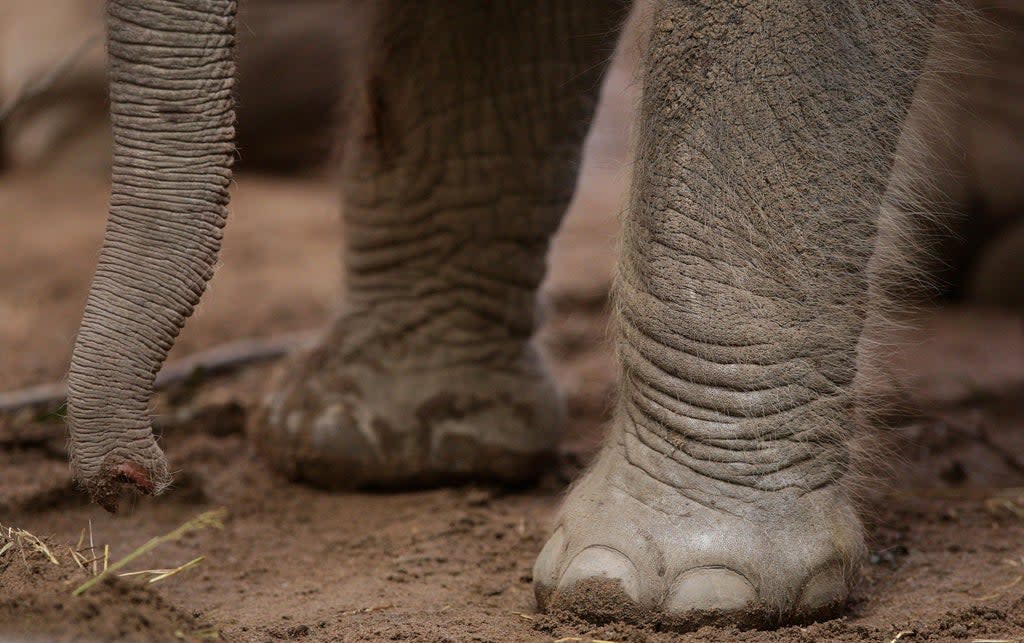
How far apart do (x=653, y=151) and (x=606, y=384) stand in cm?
165

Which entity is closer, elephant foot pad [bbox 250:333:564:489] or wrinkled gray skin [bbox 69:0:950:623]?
wrinkled gray skin [bbox 69:0:950:623]

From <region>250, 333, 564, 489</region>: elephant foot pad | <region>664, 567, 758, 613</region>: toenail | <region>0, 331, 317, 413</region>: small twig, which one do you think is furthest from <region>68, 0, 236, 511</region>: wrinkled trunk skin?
<region>0, 331, 317, 413</region>: small twig

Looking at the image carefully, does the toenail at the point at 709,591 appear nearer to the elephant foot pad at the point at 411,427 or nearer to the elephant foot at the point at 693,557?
the elephant foot at the point at 693,557

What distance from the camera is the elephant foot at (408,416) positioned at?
2.78m

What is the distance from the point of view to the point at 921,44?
2.07m

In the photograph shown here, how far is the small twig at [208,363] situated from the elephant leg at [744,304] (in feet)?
3.82

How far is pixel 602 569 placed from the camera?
6.54 ft

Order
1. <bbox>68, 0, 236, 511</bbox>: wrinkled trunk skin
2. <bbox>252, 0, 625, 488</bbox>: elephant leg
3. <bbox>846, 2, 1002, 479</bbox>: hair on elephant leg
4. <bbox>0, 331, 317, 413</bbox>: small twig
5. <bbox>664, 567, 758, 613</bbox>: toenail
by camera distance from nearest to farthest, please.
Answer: <bbox>68, 0, 236, 511</bbox>: wrinkled trunk skin < <bbox>664, 567, 758, 613</bbox>: toenail < <bbox>846, 2, 1002, 479</bbox>: hair on elephant leg < <bbox>252, 0, 625, 488</bbox>: elephant leg < <bbox>0, 331, 317, 413</bbox>: small twig

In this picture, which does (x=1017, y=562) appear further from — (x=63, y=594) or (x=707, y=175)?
(x=63, y=594)

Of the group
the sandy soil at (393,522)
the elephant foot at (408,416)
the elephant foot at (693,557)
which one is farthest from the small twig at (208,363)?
the elephant foot at (693,557)

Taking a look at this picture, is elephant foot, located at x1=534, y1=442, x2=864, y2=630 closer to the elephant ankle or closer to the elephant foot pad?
the elephant ankle

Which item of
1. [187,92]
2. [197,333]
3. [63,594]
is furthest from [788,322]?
[197,333]

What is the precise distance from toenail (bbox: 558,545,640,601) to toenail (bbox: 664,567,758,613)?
6 cm

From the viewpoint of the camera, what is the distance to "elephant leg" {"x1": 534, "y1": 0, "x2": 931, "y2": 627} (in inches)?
78.6
